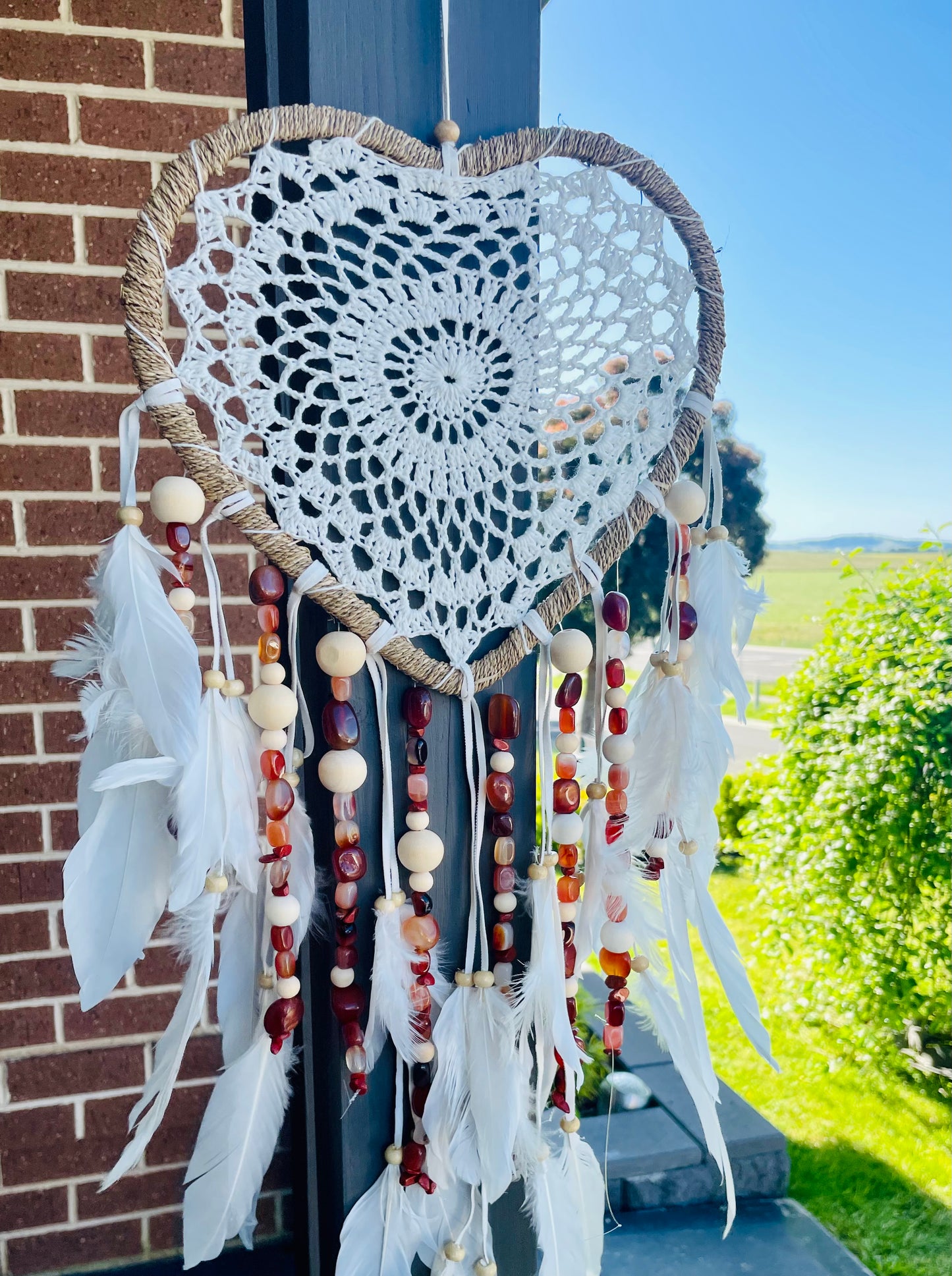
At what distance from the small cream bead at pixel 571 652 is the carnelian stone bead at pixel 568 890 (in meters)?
0.16

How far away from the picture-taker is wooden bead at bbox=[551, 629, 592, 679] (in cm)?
60

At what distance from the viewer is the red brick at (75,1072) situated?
116 centimetres

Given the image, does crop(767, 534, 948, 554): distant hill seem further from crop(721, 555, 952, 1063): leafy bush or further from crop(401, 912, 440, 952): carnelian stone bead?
crop(401, 912, 440, 952): carnelian stone bead

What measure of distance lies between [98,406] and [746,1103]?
5.49 ft

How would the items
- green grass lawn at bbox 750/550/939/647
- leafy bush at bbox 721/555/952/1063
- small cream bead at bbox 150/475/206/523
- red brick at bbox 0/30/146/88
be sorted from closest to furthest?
small cream bead at bbox 150/475/206/523 → red brick at bbox 0/30/146/88 → leafy bush at bbox 721/555/952/1063 → green grass lawn at bbox 750/550/939/647

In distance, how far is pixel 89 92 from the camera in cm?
105

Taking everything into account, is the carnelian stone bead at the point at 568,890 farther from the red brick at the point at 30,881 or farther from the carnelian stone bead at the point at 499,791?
the red brick at the point at 30,881

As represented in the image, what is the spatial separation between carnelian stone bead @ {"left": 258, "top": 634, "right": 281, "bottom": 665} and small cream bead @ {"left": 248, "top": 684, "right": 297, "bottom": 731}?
0.06ft

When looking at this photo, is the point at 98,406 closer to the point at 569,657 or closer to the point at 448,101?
the point at 448,101

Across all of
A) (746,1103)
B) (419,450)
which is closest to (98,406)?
(419,450)

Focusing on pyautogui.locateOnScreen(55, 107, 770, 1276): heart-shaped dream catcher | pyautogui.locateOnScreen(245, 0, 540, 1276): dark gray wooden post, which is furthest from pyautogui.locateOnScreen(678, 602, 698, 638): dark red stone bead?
pyautogui.locateOnScreen(245, 0, 540, 1276): dark gray wooden post

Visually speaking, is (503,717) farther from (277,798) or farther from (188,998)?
(188,998)

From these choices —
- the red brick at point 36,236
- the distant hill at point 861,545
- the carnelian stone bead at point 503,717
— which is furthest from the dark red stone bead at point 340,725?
the distant hill at point 861,545

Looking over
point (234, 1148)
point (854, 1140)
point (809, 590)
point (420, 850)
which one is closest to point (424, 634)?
point (420, 850)
